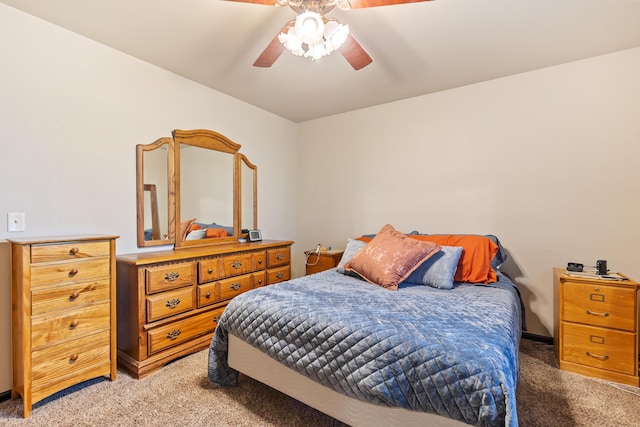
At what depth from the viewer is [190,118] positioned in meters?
2.88

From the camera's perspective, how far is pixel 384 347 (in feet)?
4.36

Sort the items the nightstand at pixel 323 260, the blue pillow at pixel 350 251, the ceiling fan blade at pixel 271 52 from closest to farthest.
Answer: the ceiling fan blade at pixel 271 52 → the blue pillow at pixel 350 251 → the nightstand at pixel 323 260

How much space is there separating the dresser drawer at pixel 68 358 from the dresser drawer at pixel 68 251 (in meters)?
0.52

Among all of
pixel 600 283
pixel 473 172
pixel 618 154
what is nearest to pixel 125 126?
pixel 473 172

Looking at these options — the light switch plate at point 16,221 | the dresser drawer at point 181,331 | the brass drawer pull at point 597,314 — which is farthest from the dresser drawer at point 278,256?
the brass drawer pull at point 597,314

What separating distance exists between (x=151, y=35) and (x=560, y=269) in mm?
3636

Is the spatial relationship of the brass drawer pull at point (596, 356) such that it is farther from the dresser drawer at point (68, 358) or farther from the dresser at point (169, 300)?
the dresser drawer at point (68, 358)

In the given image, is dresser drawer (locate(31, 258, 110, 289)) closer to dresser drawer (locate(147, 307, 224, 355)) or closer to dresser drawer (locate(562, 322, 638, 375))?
dresser drawer (locate(147, 307, 224, 355))

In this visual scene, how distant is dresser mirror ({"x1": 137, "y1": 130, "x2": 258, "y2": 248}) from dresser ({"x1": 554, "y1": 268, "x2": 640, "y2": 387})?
299cm

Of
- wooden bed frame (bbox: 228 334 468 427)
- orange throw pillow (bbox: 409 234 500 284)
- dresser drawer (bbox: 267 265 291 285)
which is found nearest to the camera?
wooden bed frame (bbox: 228 334 468 427)

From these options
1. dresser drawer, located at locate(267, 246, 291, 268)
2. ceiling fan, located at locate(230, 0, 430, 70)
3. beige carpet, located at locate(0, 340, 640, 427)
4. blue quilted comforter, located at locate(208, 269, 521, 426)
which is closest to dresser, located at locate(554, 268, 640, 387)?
beige carpet, located at locate(0, 340, 640, 427)

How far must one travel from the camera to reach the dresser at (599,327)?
6.59ft

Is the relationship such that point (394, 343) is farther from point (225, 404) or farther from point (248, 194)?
point (248, 194)

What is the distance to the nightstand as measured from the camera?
11.1 feet
